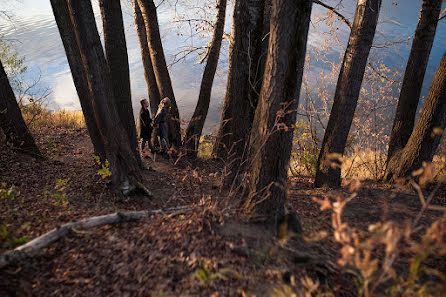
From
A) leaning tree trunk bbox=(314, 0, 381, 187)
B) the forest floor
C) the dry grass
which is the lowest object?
the forest floor

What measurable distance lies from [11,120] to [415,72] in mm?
8987

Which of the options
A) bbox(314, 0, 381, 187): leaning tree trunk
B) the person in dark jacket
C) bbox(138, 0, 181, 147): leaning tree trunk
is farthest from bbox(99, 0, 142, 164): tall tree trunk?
bbox(314, 0, 381, 187): leaning tree trunk

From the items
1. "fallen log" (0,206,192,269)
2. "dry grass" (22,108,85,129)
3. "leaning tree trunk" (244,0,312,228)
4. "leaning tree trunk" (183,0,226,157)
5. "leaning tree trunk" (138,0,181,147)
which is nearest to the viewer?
"fallen log" (0,206,192,269)

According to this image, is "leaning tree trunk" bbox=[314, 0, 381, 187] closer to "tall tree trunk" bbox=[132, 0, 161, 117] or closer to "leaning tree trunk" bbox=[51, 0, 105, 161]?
"leaning tree trunk" bbox=[51, 0, 105, 161]

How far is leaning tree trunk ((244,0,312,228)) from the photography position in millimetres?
2959

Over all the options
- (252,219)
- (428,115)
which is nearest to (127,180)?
(252,219)

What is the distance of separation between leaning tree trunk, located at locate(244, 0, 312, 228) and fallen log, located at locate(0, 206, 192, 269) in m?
1.01

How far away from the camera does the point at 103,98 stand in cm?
473

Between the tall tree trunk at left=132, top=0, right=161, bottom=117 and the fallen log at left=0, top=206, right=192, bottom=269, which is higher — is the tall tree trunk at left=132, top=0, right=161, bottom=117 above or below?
above

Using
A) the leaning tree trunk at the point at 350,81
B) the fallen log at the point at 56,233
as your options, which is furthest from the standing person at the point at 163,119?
the fallen log at the point at 56,233

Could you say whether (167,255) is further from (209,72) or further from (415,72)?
(209,72)

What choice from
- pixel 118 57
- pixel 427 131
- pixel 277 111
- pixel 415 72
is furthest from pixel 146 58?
pixel 427 131

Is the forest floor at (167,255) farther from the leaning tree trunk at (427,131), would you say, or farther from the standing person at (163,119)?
the standing person at (163,119)

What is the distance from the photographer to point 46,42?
4672 centimetres
